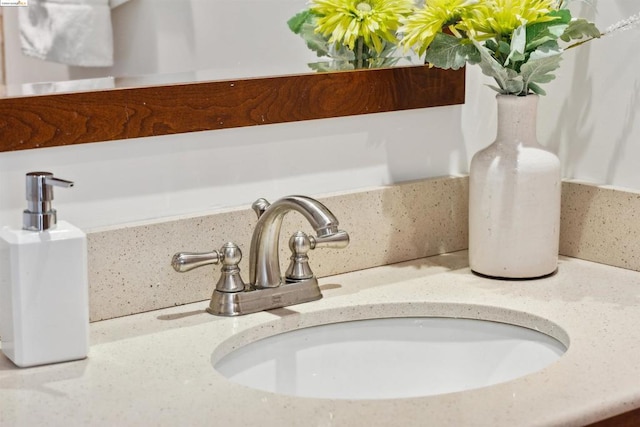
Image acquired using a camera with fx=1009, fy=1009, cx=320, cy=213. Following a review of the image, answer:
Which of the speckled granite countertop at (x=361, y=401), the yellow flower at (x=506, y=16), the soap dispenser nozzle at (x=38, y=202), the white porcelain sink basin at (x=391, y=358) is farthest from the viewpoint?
the yellow flower at (x=506, y=16)

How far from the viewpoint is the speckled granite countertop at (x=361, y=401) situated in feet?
3.24

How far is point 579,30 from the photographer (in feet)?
4.62

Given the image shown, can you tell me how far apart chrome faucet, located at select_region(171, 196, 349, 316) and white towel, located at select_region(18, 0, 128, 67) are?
27 centimetres

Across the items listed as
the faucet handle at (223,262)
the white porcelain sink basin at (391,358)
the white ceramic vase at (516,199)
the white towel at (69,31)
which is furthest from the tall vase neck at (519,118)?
the white towel at (69,31)

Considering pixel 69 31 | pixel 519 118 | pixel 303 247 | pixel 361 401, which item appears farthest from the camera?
pixel 519 118

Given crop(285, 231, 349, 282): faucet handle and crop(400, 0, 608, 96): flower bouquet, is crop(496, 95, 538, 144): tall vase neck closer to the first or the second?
crop(400, 0, 608, 96): flower bouquet

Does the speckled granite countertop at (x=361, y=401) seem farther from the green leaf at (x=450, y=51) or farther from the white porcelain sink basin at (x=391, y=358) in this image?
the green leaf at (x=450, y=51)

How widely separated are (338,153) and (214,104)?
0.74 feet

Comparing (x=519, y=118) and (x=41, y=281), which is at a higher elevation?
(x=519, y=118)

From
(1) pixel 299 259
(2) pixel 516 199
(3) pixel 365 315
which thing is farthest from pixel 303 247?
(2) pixel 516 199

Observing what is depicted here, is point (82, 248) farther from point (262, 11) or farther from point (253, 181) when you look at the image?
point (262, 11)

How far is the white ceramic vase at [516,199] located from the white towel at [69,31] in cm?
55

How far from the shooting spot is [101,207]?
4.16 ft

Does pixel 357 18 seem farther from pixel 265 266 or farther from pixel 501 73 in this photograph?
pixel 265 266
